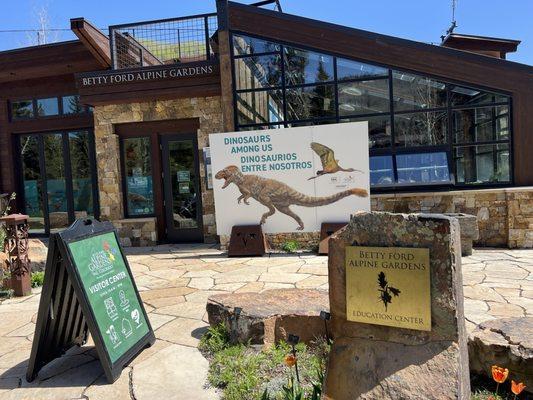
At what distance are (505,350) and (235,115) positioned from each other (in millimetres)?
6596

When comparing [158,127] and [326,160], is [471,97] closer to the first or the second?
[326,160]

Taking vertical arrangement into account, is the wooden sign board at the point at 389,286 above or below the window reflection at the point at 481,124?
below

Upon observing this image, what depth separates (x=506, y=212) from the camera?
726 centimetres

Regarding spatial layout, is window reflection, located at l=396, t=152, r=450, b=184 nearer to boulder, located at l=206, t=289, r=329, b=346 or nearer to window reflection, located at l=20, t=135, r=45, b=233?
boulder, located at l=206, t=289, r=329, b=346

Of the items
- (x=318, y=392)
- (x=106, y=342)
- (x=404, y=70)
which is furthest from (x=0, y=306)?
(x=404, y=70)

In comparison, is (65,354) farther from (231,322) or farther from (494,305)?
(494,305)

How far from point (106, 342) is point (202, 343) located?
2.61 feet

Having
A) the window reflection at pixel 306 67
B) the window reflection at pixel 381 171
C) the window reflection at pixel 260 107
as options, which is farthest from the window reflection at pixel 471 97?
the window reflection at pixel 260 107

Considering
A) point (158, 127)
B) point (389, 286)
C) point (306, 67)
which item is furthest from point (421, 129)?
point (389, 286)

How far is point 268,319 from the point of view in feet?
10.8

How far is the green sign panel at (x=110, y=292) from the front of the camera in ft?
9.80

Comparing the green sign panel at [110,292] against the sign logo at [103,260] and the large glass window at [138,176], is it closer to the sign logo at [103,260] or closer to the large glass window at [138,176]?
the sign logo at [103,260]

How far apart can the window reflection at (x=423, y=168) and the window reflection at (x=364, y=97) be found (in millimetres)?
1055

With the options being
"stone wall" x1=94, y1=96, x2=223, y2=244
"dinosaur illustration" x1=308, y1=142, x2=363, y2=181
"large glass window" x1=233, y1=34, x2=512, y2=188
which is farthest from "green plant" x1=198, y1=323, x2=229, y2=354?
"stone wall" x1=94, y1=96, x2=223, y2=244
